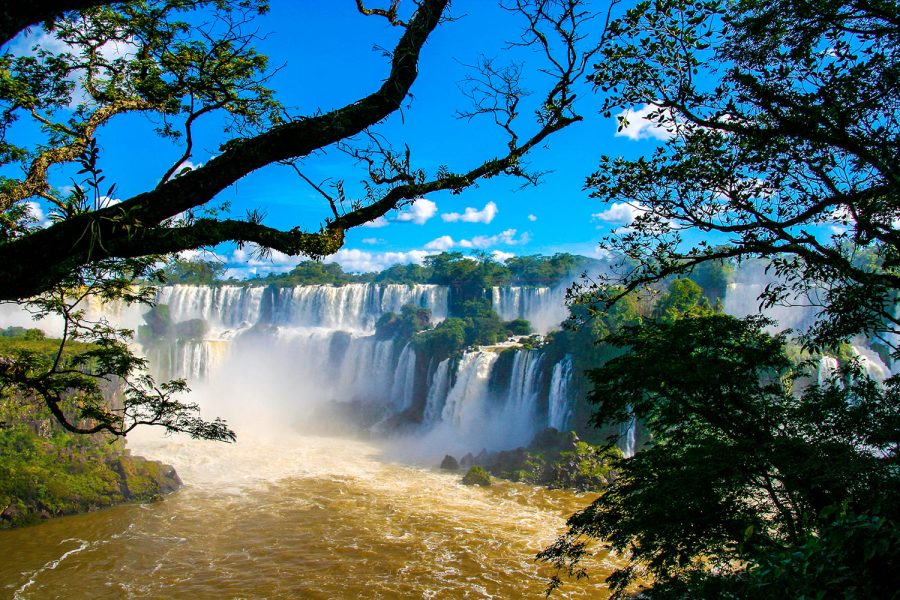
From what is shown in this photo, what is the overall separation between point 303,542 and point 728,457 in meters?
10.6

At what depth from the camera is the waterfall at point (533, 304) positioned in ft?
116

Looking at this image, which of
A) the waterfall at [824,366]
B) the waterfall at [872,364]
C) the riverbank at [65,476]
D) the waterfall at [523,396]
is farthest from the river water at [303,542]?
the waterfall at [872,364]

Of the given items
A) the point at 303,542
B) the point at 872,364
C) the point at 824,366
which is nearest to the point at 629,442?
the point at 824,366

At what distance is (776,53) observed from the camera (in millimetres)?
4387

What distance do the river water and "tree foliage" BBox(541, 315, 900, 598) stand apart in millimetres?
5421

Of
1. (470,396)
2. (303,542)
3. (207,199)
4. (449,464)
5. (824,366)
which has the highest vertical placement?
(207,199)

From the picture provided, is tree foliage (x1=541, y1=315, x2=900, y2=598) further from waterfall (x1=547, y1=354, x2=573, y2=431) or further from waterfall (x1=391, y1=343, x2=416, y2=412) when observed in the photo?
waterfall (x1=391, y1=343, x2=416, y2=412)

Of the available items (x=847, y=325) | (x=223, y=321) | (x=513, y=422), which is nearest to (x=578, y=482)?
(x=513, y=422)

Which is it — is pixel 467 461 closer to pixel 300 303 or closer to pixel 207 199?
pixel 207 199

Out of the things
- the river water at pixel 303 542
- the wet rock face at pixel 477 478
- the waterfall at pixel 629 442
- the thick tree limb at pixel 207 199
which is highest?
the thick tree limb at pixel 207 199

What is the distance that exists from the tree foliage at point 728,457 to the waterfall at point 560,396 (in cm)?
1455

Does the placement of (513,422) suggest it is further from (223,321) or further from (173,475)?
(223,321)

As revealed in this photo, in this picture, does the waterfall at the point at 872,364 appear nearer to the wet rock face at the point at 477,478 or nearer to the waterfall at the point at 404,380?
the wet rock face at the point at 477,478

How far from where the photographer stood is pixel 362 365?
29984 millimetres
